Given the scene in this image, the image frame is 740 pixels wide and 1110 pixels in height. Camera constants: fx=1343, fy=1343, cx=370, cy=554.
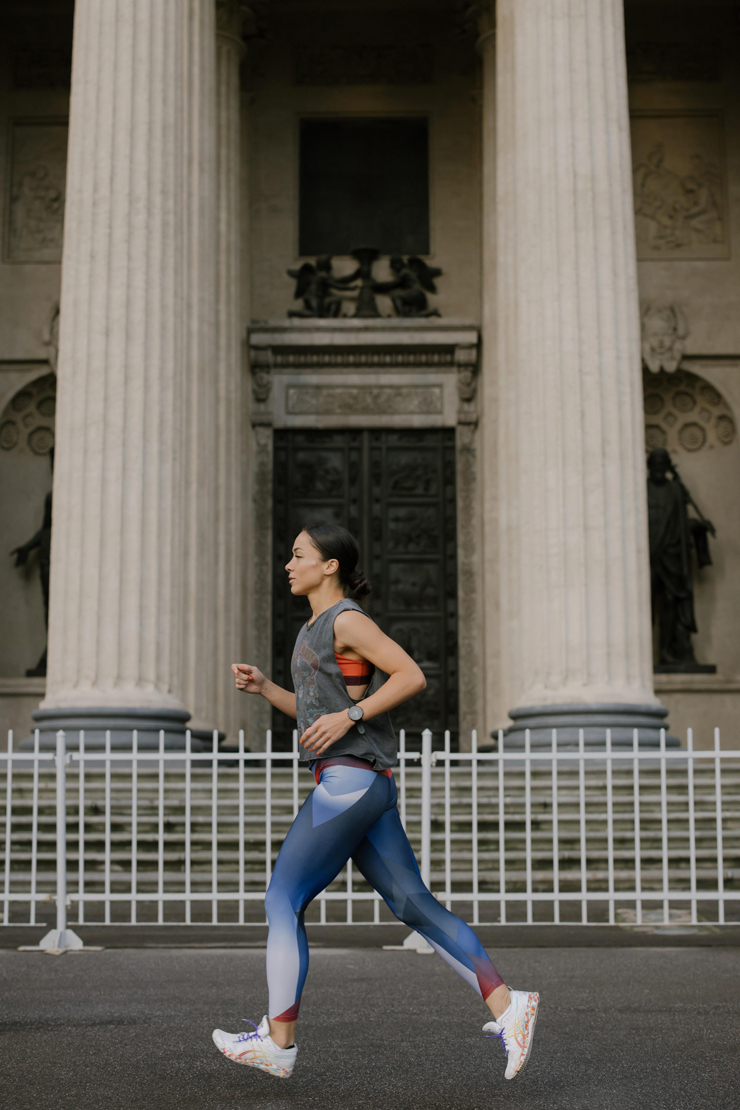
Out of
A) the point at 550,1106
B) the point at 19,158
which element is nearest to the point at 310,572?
the point at 550,1106

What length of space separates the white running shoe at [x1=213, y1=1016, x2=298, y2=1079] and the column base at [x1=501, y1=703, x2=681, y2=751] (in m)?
8.46

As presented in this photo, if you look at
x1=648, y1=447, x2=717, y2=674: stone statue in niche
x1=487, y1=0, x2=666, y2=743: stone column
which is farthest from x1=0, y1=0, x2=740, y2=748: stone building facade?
x1=648, y1=447, x2=717, y2=674: stone statue in niche

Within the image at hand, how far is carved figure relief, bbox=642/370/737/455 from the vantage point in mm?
18844

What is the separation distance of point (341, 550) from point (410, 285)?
15.1 meters

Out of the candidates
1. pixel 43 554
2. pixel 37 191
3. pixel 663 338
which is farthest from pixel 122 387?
pixel 663 338

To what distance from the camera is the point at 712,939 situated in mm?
7922

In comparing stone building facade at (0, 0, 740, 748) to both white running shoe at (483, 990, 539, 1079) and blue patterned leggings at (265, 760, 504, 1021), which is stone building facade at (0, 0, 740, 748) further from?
white running shoe at (483, 990, 539, 1079)

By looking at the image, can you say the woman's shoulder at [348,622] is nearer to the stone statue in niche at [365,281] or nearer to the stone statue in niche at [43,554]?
the stone statue in niche at [43,554]

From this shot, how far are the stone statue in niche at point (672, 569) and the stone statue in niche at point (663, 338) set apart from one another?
1229mm

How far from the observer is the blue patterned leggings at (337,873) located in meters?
3.97

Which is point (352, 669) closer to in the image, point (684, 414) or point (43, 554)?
point (43, 554)

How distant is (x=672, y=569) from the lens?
18.0 m

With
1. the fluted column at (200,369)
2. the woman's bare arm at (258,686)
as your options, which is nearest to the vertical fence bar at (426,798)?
the woman's bare arm at (258,686)

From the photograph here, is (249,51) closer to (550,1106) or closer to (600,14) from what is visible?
(600,14)
